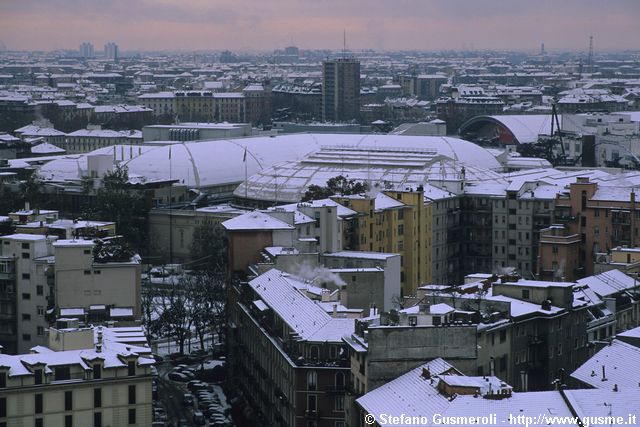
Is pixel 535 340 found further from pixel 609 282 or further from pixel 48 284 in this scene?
pixel 48 284

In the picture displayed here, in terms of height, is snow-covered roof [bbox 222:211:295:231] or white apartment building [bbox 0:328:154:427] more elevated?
snow-covered roof [bbox 222:211:295:231]

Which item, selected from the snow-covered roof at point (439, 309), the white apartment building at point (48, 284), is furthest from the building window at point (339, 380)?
the white apartment building at point (48, 284)

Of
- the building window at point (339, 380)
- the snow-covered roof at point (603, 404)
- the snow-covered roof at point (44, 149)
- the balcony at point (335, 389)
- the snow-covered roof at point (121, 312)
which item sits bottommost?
the balcony at point (335, 389)

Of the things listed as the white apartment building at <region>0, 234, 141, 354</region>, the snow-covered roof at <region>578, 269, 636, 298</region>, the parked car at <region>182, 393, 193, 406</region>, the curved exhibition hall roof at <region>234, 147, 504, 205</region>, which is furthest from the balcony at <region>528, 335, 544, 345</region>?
the curved exhibition hall roof at <region>234, 147, 504, 205</region>

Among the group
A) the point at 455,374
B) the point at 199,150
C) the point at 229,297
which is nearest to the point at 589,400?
the point at 455,374

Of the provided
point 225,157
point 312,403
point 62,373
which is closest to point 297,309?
point 312,403

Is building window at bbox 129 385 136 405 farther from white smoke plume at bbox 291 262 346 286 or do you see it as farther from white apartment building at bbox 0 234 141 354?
white smoke plume at bbox 291 262 346 286

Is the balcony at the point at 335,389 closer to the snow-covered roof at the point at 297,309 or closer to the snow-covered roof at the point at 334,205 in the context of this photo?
the snow-covered roof at the point at 297,309
